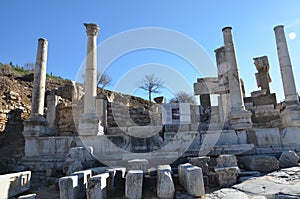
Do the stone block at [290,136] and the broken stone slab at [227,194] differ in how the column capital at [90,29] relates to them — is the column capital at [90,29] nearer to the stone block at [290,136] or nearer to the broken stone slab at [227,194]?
the broken stone slab at [227,194]

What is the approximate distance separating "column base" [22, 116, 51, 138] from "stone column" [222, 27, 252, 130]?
7675 millimetres

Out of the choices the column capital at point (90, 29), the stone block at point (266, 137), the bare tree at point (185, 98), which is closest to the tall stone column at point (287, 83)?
the stone block at point (266, 137)

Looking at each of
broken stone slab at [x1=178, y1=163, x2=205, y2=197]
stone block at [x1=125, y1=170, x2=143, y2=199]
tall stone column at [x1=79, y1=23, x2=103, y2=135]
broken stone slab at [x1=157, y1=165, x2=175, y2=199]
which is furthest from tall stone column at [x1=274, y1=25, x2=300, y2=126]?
tall stone column at [x1=79, y1=23, x2=103, y2=135]

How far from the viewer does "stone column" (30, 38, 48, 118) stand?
937 centimetres

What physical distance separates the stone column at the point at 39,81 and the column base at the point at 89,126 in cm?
235

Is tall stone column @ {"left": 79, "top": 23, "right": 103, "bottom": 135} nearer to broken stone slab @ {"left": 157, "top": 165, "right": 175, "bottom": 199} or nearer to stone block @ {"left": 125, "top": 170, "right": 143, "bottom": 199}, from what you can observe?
stone block @ {"left": 125, "top": 170, "right": 143, "bottom": 199}

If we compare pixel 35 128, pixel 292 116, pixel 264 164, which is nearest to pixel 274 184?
pixel 264 164

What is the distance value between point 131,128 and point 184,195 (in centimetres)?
473

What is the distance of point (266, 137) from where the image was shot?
26.2ft

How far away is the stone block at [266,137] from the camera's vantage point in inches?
313

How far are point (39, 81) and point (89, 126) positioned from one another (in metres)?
3.53

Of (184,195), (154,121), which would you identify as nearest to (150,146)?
(184,195)

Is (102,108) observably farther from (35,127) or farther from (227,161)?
→ (227,161)

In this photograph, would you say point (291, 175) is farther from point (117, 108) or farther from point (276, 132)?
point (117, 108)
